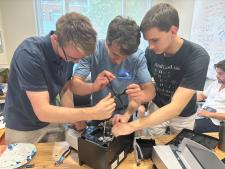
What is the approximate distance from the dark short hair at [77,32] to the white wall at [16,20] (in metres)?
2.72

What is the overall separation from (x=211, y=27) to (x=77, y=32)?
2.41 metres

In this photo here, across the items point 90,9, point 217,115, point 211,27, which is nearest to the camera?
point 217,115

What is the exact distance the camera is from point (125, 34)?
3.73ft

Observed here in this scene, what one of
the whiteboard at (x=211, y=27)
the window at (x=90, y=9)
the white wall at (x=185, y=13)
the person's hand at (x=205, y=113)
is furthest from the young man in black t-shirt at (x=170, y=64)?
the white wall at (x=185, y=13)

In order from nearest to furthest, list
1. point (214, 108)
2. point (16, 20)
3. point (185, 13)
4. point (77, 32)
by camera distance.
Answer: point (77, 32) < point (214, 108) < point (16, 20) < point (185, 13)

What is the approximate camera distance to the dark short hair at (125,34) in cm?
114

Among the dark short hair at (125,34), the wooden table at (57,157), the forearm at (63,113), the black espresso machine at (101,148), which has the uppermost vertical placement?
the dark short hair at (125,34)

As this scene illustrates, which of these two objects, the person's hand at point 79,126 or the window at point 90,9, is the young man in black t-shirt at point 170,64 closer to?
the person's hand at point 79,126

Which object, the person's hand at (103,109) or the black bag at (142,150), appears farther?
the black bag at (142,150)

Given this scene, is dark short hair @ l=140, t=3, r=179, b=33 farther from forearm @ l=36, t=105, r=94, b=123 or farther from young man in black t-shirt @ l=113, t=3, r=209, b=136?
forearm @ l=36, t=105, r=94, b=123

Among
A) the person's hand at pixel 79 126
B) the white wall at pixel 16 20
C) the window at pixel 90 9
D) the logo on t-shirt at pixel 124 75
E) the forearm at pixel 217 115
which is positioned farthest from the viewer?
the window at pixel 90 9

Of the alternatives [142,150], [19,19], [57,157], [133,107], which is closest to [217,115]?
[133,107]

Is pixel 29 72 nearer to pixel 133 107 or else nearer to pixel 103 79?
pixel 103 79

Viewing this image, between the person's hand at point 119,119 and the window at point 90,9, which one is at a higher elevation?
the window at point 90,9
